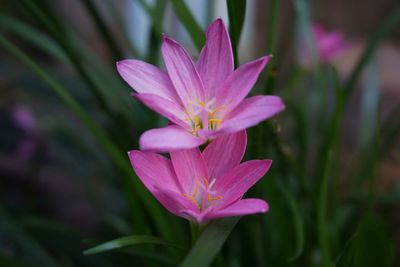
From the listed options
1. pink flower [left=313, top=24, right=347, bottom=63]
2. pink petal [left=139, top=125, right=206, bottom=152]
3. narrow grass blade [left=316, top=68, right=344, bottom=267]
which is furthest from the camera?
pink flower [left=313, top=24, right=347, bottom=63]

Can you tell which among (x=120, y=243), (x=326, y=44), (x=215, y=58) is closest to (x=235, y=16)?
(x=215, y=58)

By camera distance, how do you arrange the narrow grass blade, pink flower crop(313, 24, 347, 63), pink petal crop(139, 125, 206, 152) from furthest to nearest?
pink flower crop(313, 24, 347, 63) → the narrow grass blade → pink petal crop(139, 125, 206, 152)

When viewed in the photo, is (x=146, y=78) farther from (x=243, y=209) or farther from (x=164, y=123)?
(x=164, y=123)

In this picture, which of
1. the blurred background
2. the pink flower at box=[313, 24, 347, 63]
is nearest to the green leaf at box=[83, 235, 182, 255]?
the blurred background

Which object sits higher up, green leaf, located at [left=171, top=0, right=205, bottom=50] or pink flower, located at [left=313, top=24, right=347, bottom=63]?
green leaf, located at [left=171, top=0, right=205, bottom=50]

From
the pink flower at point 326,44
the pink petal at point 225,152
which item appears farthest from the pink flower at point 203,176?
the pink flower at point 326,44

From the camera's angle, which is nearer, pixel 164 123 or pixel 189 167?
pixel 189 167

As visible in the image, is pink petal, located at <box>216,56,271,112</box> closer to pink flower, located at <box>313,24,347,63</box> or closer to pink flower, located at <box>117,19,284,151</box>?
pink flower, located at <box>117,19,284,151</box>

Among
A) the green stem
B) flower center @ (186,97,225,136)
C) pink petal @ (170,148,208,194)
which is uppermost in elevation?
flower center @ (186,97,225,136)
